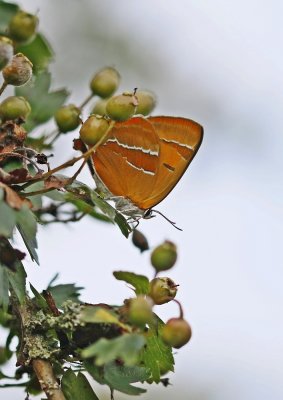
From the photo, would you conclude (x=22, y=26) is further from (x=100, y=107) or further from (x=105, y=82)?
(x=100, y=107)

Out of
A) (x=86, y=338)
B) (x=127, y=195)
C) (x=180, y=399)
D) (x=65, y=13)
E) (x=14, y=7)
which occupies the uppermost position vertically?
(x=14, y=7)

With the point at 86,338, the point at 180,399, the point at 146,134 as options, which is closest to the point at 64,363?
the point at 86,338

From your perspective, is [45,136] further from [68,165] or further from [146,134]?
[68,165]

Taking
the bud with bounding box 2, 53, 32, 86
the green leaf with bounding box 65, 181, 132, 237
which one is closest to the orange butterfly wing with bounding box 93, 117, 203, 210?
the green leaf with bounding box 65, 181, 132, 237

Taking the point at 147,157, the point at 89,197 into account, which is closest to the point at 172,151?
the point at 147,157

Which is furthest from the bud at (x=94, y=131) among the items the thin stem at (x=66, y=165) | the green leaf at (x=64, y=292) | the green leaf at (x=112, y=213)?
the green leaf at (x=64, y=292)
